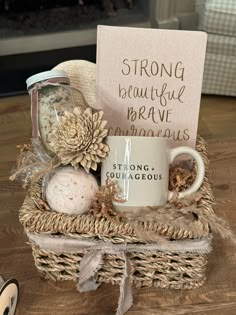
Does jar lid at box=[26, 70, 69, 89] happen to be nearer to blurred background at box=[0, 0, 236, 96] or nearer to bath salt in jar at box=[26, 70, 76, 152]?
bath salt in jar at box=[26, 70, 76, 152]

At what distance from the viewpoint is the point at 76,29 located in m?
2.41

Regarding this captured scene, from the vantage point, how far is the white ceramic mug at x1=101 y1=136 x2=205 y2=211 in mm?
861

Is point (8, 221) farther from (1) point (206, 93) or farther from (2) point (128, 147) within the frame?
(1) point (206, 93)

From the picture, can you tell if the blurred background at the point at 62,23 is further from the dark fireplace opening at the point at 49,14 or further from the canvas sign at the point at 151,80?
the canvas sign at the point at 151,80

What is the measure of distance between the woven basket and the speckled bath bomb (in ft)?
0.05

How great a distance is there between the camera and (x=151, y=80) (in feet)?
3.05

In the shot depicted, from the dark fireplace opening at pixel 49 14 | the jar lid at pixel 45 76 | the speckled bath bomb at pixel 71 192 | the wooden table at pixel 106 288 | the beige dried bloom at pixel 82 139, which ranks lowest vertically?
the wooden table at pixel 106 288

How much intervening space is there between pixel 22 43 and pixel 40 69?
20 cm

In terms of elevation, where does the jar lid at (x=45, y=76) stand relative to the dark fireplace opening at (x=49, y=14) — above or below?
above

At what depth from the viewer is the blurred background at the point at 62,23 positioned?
7.48 feet

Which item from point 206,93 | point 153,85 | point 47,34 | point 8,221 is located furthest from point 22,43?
point 153,85

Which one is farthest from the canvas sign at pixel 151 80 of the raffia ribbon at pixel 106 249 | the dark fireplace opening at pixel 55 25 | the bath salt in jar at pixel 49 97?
the dark fireplace opening at pixel 55 25

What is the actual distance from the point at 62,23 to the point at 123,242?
1.77 m

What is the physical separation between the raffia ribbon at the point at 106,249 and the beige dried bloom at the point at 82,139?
12 centimetres
